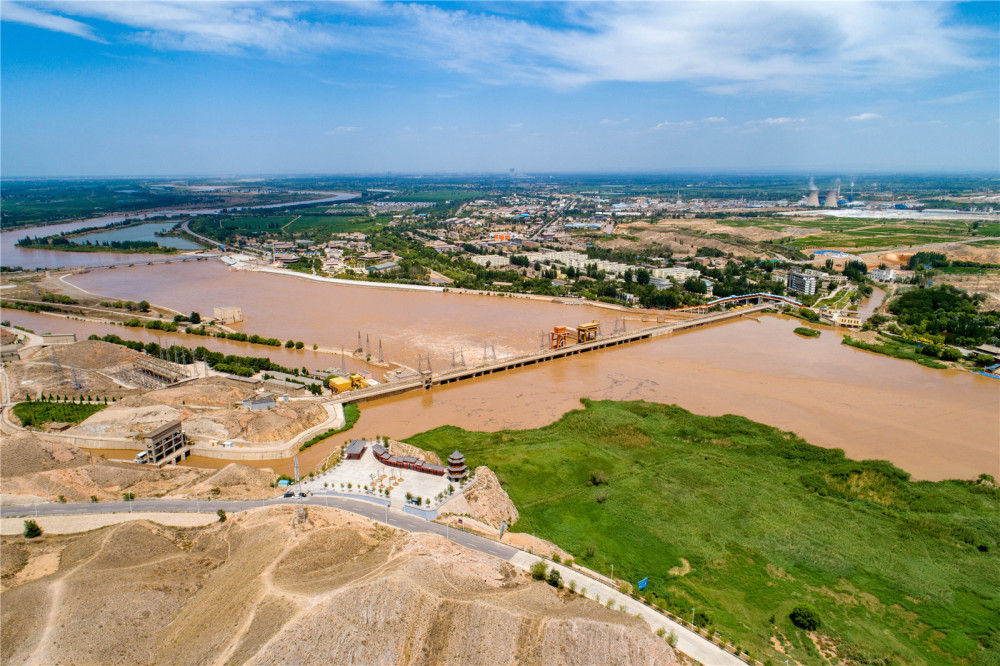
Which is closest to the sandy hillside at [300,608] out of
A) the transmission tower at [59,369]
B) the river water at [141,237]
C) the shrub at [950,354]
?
the transmission tower at [59,369]

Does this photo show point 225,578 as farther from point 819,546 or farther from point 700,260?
point 700,260

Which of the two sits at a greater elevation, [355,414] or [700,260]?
[700,260]

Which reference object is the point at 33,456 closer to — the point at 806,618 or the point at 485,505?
the point at 485,505

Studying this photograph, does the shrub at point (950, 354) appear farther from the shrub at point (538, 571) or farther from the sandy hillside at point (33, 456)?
the sandy hillside at point (33, 456)

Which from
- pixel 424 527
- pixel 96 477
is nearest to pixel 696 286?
pixel 424 527

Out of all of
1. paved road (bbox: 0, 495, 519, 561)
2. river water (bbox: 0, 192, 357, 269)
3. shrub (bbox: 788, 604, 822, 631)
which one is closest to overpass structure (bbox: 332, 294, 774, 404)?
paved road (bbox: 0, 495, 519, 561)

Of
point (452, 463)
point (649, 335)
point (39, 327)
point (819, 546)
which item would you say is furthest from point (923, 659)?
point (39, 327)
